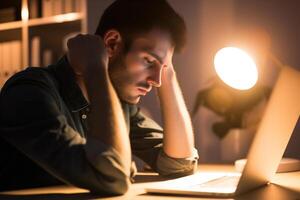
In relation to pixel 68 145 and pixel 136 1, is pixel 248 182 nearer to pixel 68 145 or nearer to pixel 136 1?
pixel 68 145

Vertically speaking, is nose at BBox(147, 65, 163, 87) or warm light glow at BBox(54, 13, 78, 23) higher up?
warm light glow at BBox(54, 13, 78, 23)

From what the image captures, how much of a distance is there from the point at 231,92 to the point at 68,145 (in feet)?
3.94

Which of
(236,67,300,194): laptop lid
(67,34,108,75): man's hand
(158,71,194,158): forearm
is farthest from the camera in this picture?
(158,71,194,158): forearm

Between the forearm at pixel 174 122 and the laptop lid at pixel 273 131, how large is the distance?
1.21ft

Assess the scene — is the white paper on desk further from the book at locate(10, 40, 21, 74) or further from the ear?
the book at locate(10, 40, 21, 74)

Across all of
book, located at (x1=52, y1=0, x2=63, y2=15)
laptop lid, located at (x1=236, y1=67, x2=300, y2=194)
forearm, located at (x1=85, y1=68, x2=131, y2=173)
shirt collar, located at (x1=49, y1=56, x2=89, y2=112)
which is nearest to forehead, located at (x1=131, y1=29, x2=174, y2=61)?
shirt collar, located at (x1=49, y1=56, x2=89, y2=112)

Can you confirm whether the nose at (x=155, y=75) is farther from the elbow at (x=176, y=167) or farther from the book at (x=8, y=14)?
the book at (x=8, y=14)

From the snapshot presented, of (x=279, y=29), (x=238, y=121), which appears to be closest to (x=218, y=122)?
(x=238, y=121)

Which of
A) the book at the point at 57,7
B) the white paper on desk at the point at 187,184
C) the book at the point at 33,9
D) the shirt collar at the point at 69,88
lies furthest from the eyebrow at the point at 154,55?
the book at the point at 33,9

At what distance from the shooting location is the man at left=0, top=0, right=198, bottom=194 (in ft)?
3.63

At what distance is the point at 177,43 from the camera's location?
1.60 meters

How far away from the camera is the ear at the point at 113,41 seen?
5.08 ft

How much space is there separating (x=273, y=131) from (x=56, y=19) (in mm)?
2149

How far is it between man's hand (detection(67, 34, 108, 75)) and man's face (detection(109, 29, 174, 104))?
9.3 inches
